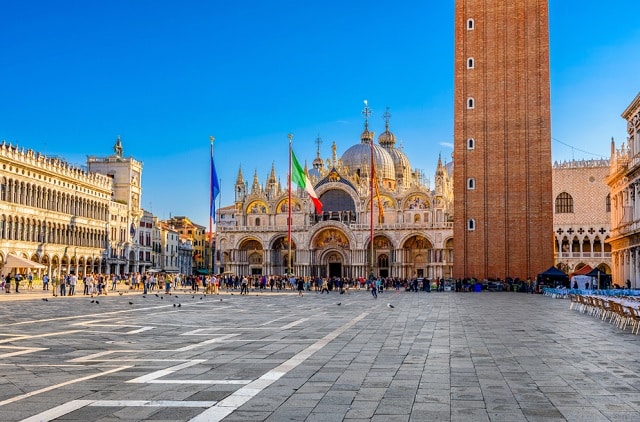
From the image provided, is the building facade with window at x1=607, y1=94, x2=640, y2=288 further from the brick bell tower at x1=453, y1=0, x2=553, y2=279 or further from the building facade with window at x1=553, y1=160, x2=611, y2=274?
the building facade with window at x1=553, y1=160, x2=611, y2=274

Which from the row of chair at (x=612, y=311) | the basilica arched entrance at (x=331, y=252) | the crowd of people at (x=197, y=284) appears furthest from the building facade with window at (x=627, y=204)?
the basilica arched entrance at (x=331, y=252)

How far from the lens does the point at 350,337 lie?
49.0 ft

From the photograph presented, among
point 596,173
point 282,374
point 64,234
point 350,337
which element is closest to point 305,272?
point 64,234

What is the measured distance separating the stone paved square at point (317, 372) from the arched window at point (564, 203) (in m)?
50.9

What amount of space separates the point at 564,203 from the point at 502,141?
1944cm

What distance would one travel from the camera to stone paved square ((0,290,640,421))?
7.22 metres

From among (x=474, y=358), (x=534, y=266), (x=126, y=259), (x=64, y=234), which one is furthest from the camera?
(x=126, y=259)

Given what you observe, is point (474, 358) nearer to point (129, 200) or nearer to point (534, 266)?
point (534, 266)

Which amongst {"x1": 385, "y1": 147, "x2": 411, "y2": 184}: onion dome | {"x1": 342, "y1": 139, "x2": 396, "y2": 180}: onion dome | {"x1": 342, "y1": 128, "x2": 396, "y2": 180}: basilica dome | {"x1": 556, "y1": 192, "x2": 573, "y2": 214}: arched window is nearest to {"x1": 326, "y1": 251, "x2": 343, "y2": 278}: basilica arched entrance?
{"x1": 342, "y1": 139, "x2": 396, "y2": 180}: onion dome

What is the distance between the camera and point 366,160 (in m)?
84.9

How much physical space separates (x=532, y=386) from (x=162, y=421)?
15.2ft

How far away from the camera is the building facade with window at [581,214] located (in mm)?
64938

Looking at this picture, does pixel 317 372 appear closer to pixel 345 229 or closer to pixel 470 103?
pixel 470 103

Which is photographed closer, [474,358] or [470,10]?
[474,358]
